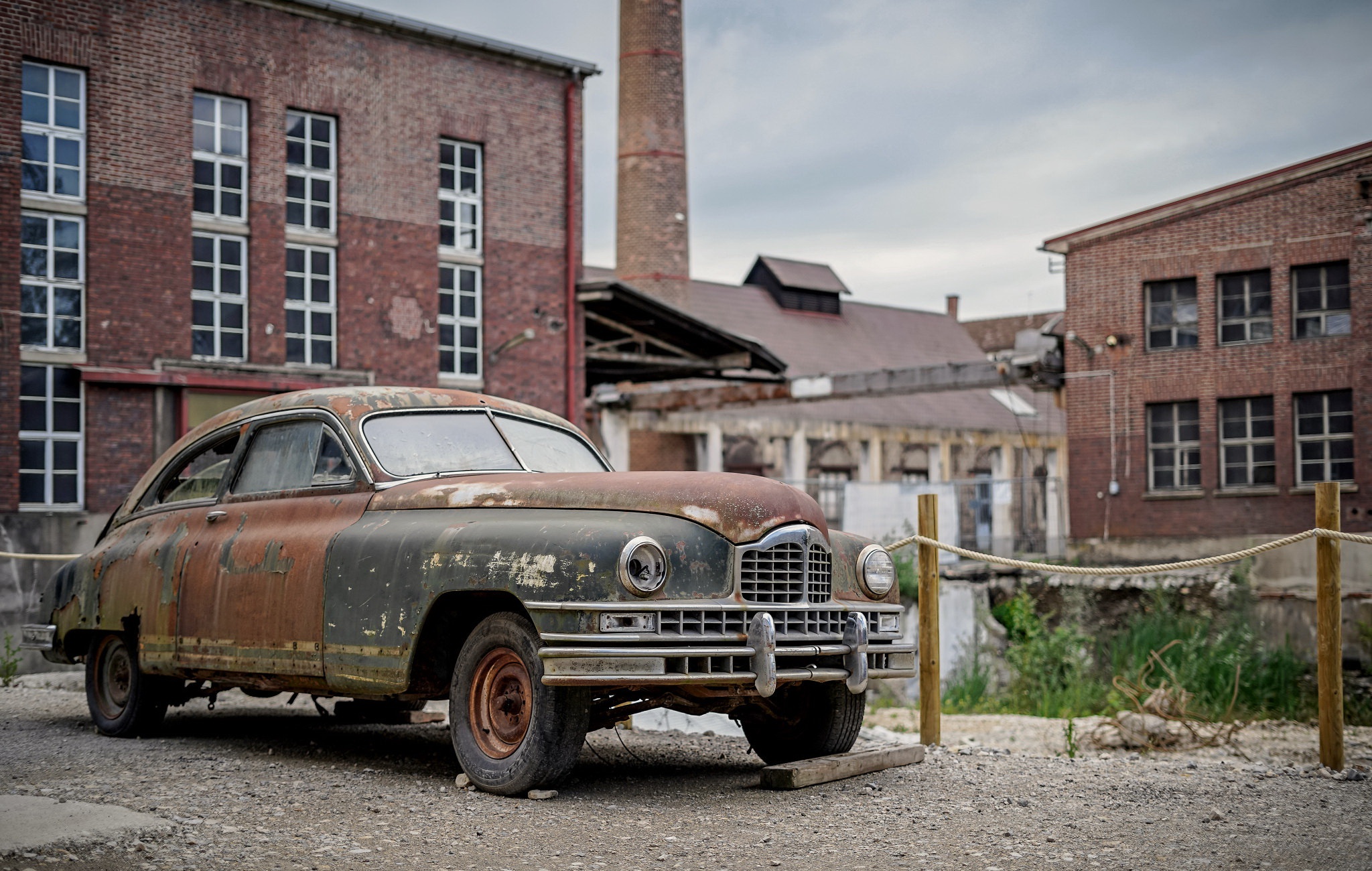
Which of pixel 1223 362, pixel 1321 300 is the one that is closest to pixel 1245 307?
pixel 1223 362

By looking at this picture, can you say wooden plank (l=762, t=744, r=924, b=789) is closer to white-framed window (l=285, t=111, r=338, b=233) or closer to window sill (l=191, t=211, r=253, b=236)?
window sill (l=191, t=211, r=253, b=236)

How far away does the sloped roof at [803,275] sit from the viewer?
44625 mm

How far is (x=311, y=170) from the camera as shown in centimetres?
1959

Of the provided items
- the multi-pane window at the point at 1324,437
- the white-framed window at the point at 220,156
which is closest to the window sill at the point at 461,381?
the white-framed window at the point at 220,156

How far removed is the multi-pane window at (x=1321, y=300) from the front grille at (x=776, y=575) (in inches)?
883

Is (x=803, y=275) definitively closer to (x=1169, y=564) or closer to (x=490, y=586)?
(x=1169, y=564)

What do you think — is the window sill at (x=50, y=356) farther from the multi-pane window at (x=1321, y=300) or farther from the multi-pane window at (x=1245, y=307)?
the multi-pane window at (x=1321, y=300)

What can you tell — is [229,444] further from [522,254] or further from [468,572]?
[522,254]

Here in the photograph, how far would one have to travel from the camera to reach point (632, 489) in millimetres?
6246

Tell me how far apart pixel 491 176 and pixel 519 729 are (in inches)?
636

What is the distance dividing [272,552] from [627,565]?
7.88 ft

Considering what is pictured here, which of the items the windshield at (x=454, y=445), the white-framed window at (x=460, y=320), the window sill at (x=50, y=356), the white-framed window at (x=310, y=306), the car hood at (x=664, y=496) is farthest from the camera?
the white-framed window at (x=460, y=320)

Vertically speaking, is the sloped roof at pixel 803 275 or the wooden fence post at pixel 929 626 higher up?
the sloped roof at pixel 803 275

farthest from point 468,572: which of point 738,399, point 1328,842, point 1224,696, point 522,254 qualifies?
point 738,399
